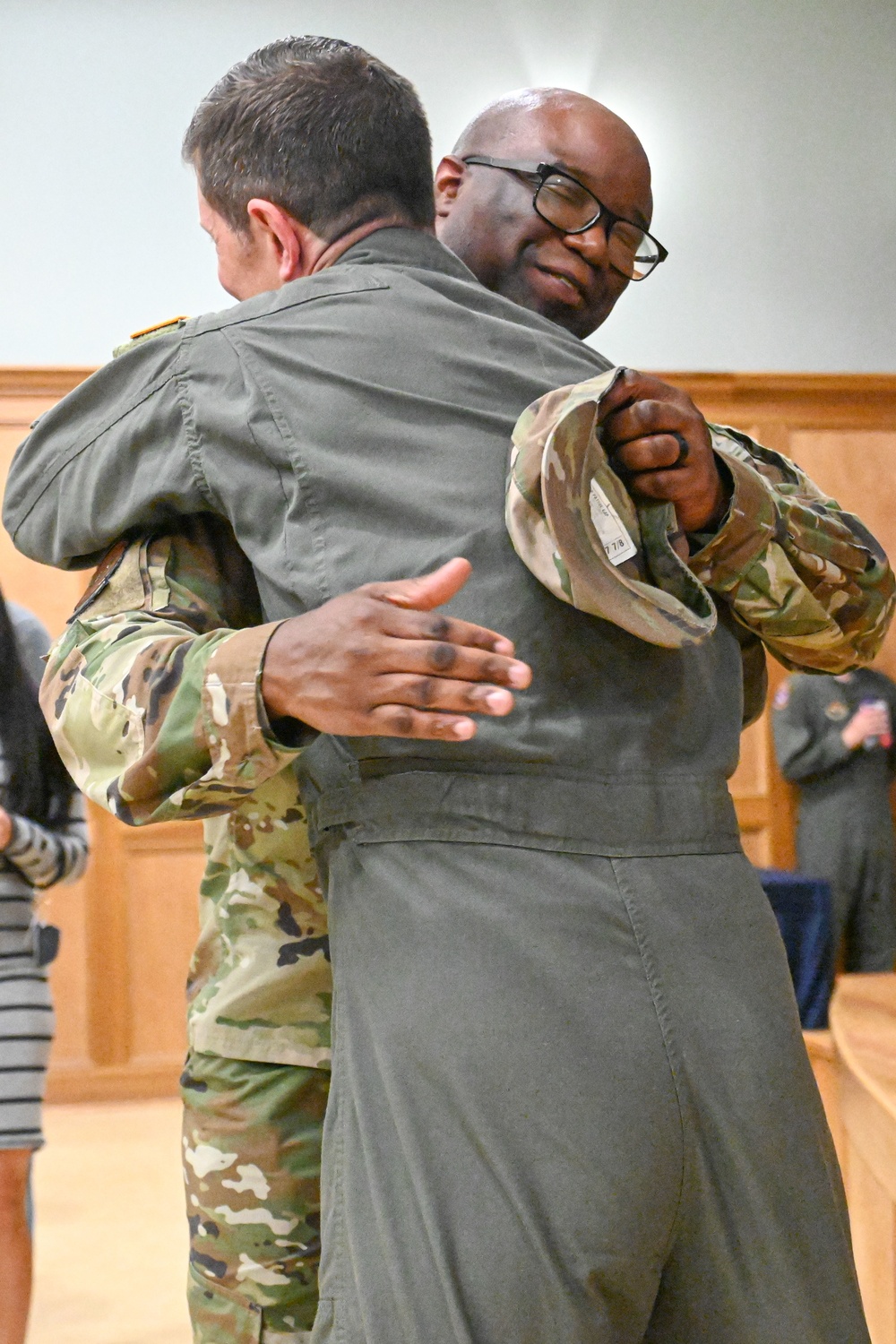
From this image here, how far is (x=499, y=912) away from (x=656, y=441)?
14.4 inches

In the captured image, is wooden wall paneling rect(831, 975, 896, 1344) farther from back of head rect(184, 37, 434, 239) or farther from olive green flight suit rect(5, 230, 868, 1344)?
back of head rect(184, 37, 434, 239)

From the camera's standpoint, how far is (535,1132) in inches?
33.8

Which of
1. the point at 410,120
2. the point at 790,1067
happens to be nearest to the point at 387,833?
the point at 790,1067

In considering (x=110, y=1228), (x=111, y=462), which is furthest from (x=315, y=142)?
(x=110, y=1228)

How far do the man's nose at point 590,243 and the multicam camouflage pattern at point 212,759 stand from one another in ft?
2.02

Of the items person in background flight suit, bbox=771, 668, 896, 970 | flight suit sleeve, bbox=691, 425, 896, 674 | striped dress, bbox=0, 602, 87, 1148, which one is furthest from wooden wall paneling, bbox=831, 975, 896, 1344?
person in background flight suit, bbox=771, 668, 896, 970

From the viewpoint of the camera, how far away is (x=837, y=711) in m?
5.43

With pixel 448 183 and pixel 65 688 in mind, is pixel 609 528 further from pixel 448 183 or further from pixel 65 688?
pixel 448 183

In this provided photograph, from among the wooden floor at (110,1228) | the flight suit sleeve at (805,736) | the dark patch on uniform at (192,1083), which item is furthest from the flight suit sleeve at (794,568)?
the flight suit sleeve at (805,736)

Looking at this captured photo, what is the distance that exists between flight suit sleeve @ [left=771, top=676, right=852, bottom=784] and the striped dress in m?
3.75

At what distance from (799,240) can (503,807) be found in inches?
225

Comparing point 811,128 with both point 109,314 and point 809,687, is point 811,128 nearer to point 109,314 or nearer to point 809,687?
point 809,687

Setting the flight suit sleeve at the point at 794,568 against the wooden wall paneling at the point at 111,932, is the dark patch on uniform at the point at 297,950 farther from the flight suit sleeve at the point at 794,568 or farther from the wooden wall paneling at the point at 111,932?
the wooden wall paneling at the point at 111,932

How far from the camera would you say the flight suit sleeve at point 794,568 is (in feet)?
3.58
